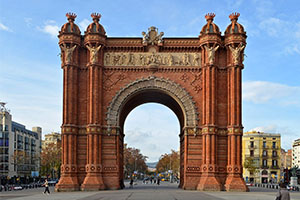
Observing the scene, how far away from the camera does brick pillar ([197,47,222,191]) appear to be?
139 ft

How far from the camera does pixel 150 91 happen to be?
4606 centimetres

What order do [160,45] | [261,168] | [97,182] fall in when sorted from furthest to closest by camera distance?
[261,168] < [160,45] < [97,182]

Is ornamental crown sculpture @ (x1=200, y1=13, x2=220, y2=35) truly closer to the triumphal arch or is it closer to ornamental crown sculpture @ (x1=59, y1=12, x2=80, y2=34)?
the triumphal arch

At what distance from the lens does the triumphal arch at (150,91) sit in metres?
43.6

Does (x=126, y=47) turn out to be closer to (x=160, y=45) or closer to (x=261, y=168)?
(x=160, y=45)

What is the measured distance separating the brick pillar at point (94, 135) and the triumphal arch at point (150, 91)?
99 millimetres

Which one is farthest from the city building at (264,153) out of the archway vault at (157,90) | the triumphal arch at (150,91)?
the archway vault at (157,90)

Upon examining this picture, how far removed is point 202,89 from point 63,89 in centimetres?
1435

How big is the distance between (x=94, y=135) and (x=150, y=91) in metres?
7.55

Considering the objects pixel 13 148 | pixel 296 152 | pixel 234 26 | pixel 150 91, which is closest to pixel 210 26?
pixel 234 26

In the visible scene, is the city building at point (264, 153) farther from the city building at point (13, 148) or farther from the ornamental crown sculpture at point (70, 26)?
the ornamental crown sculpture at point (70, 26)

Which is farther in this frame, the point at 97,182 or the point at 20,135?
the point at 20,135

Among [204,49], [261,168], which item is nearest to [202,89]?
[204,49]

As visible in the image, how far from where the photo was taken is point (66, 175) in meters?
43.3
